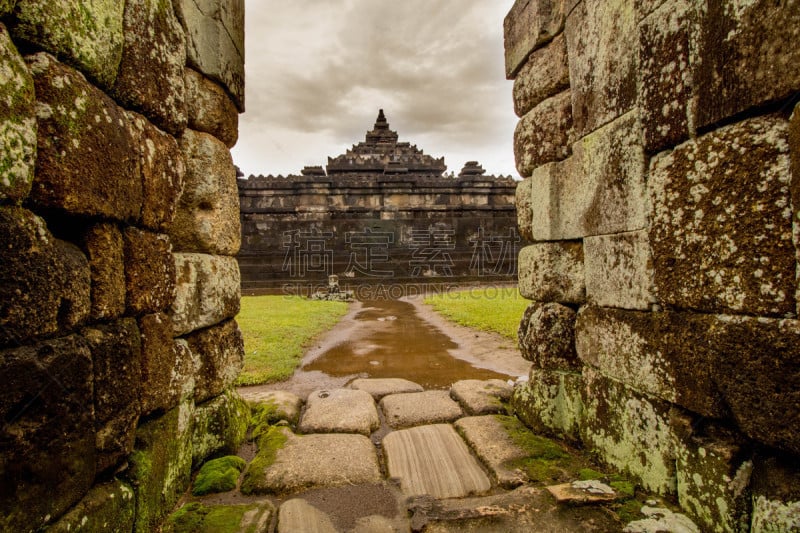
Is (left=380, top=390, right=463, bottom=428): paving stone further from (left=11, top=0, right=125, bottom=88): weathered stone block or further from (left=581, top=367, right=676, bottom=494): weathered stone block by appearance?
(left=11, top=0, right=125, bottom=88): weathered stone block

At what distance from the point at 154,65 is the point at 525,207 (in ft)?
7.55

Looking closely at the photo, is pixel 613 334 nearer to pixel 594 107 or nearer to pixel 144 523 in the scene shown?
pixel 594 107

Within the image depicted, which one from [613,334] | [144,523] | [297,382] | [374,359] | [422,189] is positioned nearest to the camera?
[144,523]

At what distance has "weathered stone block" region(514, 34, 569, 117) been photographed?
2545mm

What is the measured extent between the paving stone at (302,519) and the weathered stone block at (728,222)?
1690 millimetres

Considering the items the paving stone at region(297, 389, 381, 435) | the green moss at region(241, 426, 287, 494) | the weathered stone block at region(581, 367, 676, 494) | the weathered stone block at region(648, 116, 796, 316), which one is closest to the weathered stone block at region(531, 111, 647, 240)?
the weathered stone block at region(648, 116, 796, 316)

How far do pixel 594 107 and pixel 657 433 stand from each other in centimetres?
160

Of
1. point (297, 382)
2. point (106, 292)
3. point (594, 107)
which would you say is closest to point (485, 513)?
point (106, 292)

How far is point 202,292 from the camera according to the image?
2217 mm

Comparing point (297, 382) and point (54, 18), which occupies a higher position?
point (54, 18)

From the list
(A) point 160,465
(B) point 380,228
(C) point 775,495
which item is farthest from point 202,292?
(B) point 380,228

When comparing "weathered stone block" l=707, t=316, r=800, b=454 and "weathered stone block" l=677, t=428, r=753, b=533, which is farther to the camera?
"weathered stone block" l=677, t=428, r=753, b=533

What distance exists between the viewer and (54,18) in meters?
1.13

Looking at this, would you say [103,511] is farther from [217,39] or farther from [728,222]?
[217,39]
